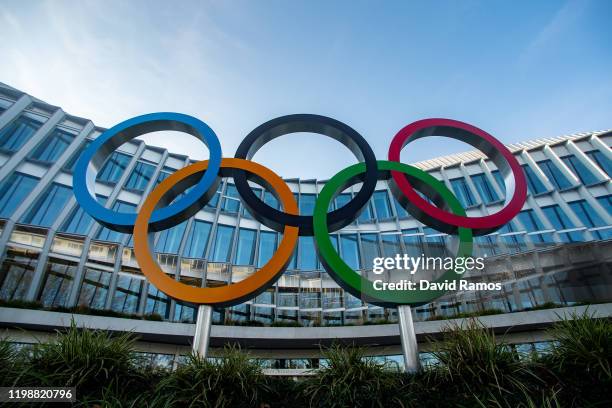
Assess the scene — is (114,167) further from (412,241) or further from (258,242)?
(412,241)

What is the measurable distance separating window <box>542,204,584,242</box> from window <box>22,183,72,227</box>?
35.7 meters

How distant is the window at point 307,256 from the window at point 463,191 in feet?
44.7

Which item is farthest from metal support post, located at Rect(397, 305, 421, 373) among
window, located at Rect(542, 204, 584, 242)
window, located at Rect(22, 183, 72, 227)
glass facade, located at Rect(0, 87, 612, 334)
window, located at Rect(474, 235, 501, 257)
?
window, located at Rect(542, 204, 584, 242)

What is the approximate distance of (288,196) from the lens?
8.61m

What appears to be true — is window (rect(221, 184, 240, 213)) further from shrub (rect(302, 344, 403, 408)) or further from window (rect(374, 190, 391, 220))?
shrub (rect(302, 344, 403, 408))

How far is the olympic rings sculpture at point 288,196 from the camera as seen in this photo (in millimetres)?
7480

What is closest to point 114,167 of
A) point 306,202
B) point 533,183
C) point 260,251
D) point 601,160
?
point 260,251

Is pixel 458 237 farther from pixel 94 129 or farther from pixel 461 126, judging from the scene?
pixel 94 129

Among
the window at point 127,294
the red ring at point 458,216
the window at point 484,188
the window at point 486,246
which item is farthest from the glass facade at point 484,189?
the window at point 127,294

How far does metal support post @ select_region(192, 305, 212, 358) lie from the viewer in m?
7.01

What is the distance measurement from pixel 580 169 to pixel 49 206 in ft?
131

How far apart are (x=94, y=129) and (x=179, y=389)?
1058 inches

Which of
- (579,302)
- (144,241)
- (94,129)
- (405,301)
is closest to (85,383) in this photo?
(144,241)

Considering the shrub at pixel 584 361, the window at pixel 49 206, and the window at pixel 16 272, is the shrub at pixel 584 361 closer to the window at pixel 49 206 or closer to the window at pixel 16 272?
the window at pixel 16 272
